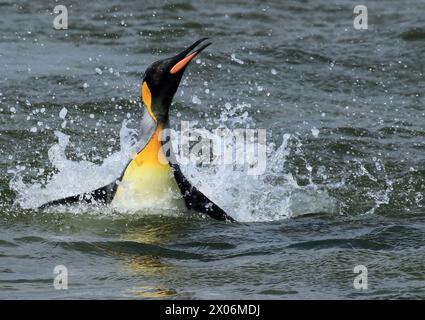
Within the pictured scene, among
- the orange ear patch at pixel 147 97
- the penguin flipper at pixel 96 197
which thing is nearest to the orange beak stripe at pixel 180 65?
the orange ear patch at pixel 147 97

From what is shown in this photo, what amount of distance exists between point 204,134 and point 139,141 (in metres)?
3.11

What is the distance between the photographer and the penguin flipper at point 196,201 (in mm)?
8336

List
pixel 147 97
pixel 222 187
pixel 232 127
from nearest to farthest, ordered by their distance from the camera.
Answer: pixel 147 97
pixel 222 187
pixel 232 127

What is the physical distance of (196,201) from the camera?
840 centimetres

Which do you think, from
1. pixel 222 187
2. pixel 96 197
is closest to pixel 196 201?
pixel 96 197

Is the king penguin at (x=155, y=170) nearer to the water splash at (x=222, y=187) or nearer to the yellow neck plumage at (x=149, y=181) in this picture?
the yellow neck plumage at (x=149, y=181)

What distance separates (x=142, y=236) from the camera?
7.89 m

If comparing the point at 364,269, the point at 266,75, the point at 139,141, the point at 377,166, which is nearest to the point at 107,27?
the point at 266,75

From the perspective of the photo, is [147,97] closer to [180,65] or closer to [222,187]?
[180,65]

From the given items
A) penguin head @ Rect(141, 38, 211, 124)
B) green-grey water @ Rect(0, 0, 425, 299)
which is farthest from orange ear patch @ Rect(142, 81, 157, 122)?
green-grey water @ Rect(0, 0, 425, 299)

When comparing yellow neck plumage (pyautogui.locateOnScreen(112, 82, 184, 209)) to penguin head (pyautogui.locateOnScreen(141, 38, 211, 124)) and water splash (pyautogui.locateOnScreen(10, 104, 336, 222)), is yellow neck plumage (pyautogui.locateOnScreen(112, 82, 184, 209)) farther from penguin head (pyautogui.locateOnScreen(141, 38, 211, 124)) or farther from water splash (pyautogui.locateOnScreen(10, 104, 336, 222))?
water splash (pyautogui.locateOnScreen(10, 104, 336, 222))

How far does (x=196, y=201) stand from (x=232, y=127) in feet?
11.4
